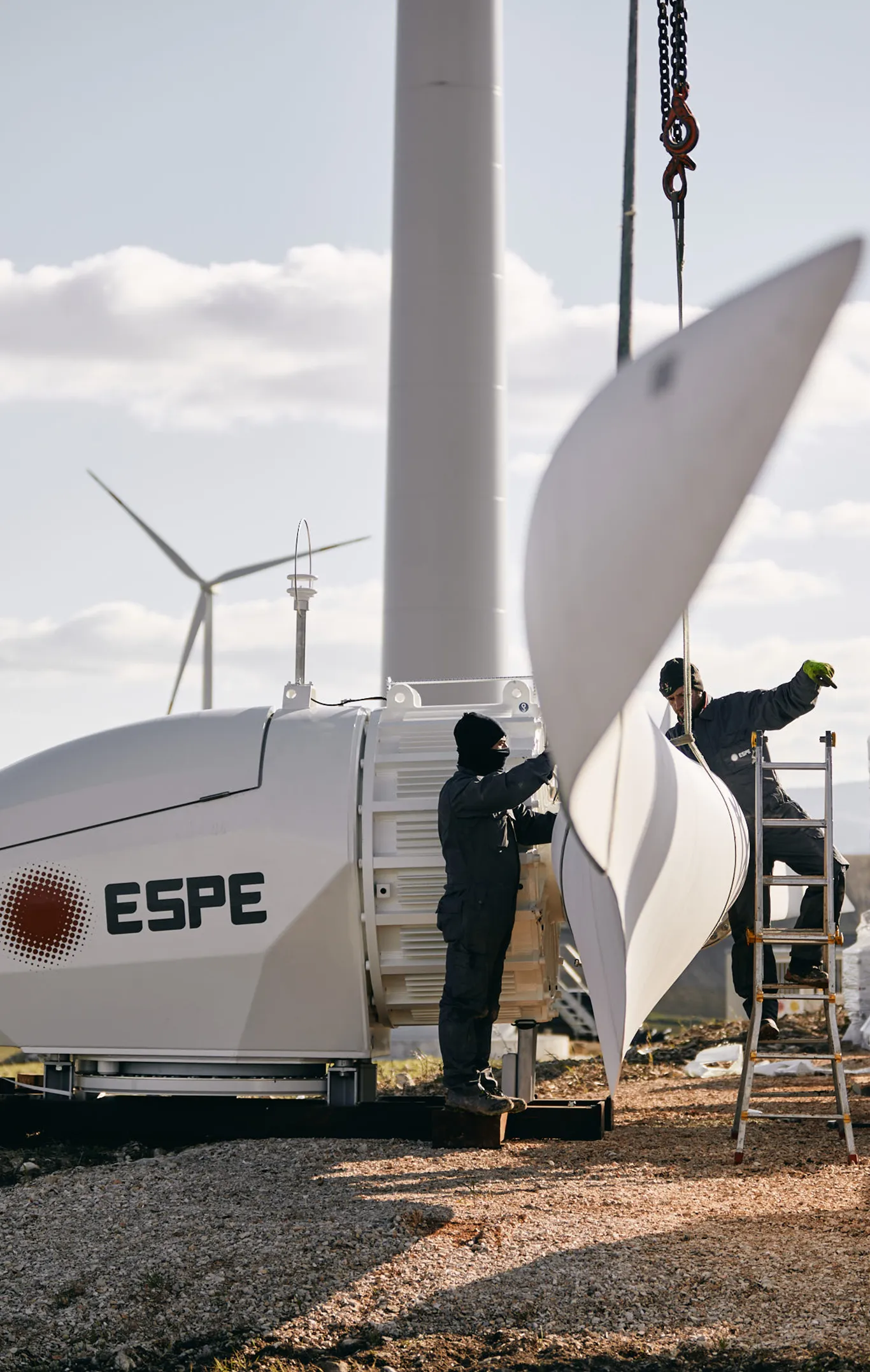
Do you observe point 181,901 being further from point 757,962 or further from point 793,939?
point 793,939

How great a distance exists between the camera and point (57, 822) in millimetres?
7191

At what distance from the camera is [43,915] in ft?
23.5

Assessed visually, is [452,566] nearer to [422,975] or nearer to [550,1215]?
[422,975]

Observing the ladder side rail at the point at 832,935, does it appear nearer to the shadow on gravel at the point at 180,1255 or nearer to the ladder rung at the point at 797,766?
the ladder rung at the point at 797,766

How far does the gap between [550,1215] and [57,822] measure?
3276mm

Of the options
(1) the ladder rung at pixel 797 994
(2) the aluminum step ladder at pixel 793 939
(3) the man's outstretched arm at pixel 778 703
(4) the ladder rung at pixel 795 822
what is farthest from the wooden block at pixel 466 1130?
(3) the man's outstretched arm at pixel 778 703

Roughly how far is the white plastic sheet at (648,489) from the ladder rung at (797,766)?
335 cm

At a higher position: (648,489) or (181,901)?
(648,489)

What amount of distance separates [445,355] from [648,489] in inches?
364

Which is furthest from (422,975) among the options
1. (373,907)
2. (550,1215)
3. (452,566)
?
(452,566)

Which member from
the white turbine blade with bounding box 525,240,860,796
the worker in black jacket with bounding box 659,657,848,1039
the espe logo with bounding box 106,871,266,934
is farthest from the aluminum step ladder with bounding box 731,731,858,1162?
the white turbine blade with bounding box 525,240,860,796

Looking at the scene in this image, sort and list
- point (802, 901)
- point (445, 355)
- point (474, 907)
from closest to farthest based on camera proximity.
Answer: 1. point (474, 907)
2. point (802, 901)
3. point (445, 355)

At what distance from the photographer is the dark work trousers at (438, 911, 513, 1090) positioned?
664cm

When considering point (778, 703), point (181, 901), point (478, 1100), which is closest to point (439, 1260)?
point (478, 1100)
